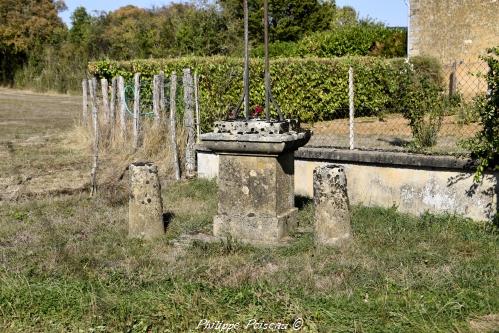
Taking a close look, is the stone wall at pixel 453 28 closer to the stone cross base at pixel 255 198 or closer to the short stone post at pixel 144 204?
the stone cross base at pixel 255 198

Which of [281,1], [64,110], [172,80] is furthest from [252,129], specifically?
[281,1]

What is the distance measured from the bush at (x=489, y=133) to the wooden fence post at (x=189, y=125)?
4915mm

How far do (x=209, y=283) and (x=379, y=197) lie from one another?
3.71 meters

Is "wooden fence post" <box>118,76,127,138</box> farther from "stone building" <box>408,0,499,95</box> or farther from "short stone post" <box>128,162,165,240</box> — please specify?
"stone building" <box>408,0,499,95</box>

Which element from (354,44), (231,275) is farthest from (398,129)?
(354,44)

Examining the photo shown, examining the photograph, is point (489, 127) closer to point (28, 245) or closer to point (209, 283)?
point (209, 283)

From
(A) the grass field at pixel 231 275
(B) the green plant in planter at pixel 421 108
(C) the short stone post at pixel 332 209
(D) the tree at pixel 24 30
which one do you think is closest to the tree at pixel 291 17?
(D) the tree at pixel 24 30

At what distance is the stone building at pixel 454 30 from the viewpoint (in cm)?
1834

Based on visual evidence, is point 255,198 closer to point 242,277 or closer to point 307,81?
point 242,277

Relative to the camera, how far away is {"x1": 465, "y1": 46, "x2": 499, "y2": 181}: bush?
667cm

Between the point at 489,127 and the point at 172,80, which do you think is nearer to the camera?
the point at 489,127

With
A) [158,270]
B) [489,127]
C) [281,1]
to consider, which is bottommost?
[158,270]

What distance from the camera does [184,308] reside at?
4.16 metres

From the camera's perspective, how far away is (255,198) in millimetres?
6605
